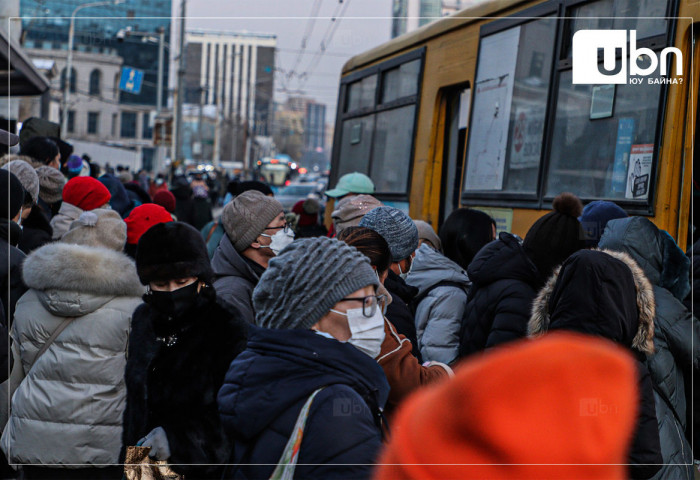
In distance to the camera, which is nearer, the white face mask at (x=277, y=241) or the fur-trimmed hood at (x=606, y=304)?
the fur-trimmed hood at (x=606, y=304)

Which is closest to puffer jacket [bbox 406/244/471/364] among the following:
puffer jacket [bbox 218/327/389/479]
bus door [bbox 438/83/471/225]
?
puffer jacket [bbox 218/327/389/479]

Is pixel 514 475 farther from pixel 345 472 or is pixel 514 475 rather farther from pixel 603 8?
pixel 603 8

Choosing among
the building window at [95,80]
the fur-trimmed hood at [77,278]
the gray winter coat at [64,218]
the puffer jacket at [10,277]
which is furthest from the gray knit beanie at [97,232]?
the building window at [95,80]

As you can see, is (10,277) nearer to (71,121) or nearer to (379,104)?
(379,104)

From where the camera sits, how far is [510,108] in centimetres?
663

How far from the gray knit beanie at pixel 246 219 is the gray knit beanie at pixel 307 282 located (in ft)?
6.42

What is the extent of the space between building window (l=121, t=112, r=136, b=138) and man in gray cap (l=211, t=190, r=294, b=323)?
8276 centimetres

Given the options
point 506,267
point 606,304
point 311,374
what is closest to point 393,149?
point 506,267

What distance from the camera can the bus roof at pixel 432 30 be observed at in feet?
22.7

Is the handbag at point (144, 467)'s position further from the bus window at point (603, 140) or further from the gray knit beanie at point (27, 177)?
the gray knit beanie at point (27, 177)

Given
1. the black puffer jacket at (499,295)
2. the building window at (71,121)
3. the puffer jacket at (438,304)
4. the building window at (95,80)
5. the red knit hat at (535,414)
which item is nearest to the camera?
the red knit hat at (535,414)

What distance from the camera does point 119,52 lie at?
79.2 m

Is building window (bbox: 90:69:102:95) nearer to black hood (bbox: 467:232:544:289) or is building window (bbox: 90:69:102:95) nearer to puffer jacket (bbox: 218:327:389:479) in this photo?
black hood (bbox: 467:232:544:289)

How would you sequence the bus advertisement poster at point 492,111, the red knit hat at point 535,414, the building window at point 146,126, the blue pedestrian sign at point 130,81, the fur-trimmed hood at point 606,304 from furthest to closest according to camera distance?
the building window at point 146,126, the blue pedestrian sign at point 130,81, the bus advertisement poster at point 492,111, the fur-trimmed hood at point 606,304, the red knit hat at point 535,414
